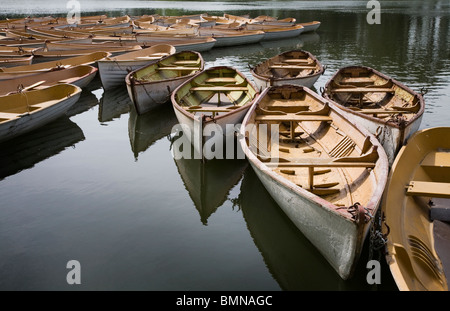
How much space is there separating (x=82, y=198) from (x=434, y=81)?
17.4m

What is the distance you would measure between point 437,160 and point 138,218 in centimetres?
635

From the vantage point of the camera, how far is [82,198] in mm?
9094

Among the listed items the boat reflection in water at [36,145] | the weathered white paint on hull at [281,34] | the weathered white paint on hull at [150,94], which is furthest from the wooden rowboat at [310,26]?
the boat reflection in water at [36,145]

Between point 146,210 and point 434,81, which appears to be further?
point 434,81

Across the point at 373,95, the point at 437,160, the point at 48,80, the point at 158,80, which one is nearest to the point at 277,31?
the point at 158,80

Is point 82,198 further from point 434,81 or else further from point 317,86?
point 434,81

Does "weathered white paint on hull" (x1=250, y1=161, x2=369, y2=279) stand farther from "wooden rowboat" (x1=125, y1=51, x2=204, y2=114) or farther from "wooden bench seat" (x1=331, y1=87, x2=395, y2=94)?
"wooden rowboat" (x1=125, y1=51, x2=204, y2=114)

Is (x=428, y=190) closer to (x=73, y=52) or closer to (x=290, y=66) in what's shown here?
(x=290, y=66)

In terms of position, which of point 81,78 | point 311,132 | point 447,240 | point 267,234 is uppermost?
point 81,78

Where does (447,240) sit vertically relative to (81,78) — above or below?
below

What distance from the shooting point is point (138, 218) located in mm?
8273

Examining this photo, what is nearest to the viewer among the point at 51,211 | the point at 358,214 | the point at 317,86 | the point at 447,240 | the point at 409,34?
the point at 358,214

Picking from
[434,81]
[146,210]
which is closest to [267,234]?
[146,210]

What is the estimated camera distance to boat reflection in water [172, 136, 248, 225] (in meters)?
9.02
